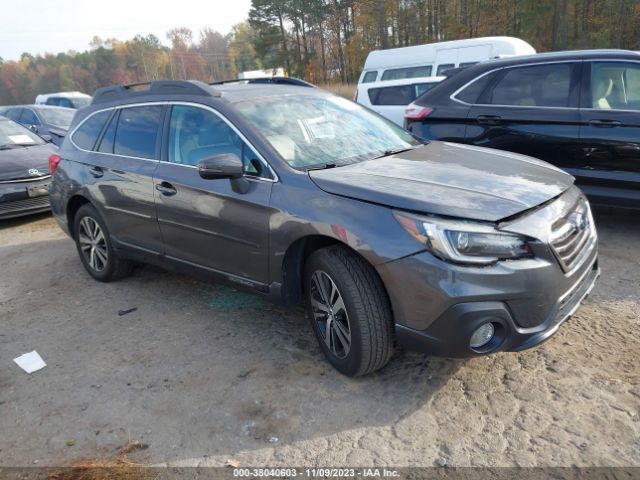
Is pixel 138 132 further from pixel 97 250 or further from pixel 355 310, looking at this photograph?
pixel 355 310

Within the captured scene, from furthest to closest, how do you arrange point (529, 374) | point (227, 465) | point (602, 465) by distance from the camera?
point (529, 374), point (227, 465), point (602, 465)

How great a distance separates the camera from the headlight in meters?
2.46

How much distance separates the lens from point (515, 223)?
2.55 m

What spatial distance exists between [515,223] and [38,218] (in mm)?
7659

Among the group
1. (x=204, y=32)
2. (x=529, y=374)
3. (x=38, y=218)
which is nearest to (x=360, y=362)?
(x=529, y=374)

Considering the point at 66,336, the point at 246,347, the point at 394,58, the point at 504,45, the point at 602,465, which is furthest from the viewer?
the point at 394,58

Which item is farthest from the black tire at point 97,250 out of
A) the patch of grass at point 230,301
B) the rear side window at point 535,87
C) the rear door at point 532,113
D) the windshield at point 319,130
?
the rear side window at point 535,87

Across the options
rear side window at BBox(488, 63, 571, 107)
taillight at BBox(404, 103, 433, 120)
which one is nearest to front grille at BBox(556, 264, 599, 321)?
rear side window at BBox(488, 63, 571, 107)

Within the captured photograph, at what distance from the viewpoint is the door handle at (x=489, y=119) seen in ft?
17.5

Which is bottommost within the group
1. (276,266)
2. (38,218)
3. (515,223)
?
(38,218)

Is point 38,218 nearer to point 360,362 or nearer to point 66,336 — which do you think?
point 66,336

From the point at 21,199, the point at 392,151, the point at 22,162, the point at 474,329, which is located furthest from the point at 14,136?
the point at 474,329

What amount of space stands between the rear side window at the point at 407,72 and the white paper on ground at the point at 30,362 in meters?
12.3

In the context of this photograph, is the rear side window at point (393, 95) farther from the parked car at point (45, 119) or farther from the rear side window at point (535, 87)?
the parked car at point (45, 119)
